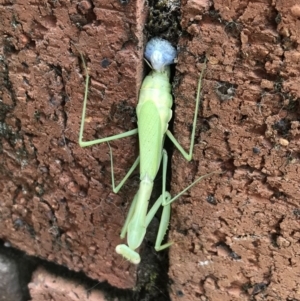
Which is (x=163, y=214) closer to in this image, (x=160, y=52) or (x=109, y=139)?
(x=109, y=139)

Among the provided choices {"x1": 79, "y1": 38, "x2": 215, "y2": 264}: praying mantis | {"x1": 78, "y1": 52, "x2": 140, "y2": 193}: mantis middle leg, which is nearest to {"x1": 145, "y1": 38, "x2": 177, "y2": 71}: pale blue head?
{"x1": 79, "y1": 38, "x2": 215, "y2": 264}: praying mantis

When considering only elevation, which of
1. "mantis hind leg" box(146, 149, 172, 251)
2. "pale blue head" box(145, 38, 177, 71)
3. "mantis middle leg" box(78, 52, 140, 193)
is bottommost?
"mantis hind leg" box(146, 149, 172, 251)

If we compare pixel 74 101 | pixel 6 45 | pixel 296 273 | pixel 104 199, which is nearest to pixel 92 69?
pixel 74 101

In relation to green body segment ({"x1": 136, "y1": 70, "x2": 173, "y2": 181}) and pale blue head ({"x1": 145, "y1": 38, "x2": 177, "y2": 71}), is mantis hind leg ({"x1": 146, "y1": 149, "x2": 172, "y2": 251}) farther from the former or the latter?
pale blue head ({"x1": 145, "y1": 38, "x2": 177, "y2": 71})

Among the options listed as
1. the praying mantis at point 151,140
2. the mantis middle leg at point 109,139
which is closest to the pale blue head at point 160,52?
the praying mantis at point 151,140

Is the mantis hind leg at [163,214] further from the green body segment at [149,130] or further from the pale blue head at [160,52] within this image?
the pale blue head at [160,52]

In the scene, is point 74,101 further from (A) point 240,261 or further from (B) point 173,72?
(A) point 240,261

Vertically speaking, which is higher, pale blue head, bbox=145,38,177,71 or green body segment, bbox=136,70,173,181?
pale blue head, bbox=145,38,177,71

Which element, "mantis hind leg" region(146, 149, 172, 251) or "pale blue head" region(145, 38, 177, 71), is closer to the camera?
"pale blue head" region(145, 38, 177, 71)
